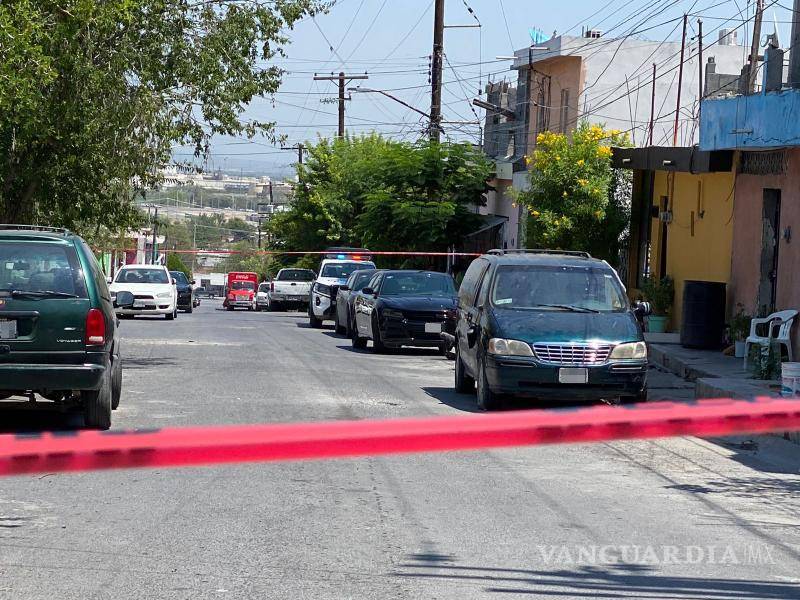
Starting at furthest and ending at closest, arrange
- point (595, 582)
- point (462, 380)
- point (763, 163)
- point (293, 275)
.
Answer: point (293, 275) → point (763, 163) → point (462, 380) → point (595, 582)

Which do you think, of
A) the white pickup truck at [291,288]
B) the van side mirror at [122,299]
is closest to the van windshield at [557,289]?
the van side mirror at [122,299]

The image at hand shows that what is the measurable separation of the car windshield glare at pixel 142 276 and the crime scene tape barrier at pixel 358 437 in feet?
106

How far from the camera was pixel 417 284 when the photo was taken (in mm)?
23625

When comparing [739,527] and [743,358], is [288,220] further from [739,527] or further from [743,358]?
[739,527]

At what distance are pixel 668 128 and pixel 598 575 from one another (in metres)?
34.4

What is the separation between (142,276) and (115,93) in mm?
17651

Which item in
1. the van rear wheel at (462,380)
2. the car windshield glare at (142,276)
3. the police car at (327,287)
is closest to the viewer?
the van rear wheel at (462,380)

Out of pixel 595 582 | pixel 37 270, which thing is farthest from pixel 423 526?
pixel 37 270

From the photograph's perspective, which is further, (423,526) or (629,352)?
(629,352)

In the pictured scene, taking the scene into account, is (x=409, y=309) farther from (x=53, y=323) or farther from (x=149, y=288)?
(x=149, y=288)

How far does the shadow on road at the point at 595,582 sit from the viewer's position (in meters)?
5.96

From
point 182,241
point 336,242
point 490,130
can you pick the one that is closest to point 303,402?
point 490,130

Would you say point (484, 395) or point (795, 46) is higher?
point (795, 46)

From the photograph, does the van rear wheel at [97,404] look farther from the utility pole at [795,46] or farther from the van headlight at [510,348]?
the utility pole at [795,46]
